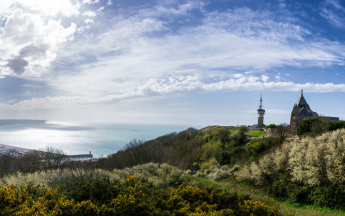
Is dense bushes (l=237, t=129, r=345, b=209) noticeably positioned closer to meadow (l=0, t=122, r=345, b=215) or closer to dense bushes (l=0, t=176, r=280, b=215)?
meadow (l=0, t=122, r=345, b=215)

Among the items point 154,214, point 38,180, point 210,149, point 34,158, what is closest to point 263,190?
point 154,214

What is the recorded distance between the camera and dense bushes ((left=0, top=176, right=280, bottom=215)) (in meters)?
5.23

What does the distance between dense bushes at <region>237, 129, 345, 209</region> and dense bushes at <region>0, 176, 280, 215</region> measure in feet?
16.1

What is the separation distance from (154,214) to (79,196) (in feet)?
7.76

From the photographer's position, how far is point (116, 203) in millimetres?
5672

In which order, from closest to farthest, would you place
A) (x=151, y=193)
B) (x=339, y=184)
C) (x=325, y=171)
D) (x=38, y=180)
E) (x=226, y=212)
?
(x=226, y=212) → (x=151, y=193) → (x=38, y=180) → (x=339, y=184) → (x=325, y=171)

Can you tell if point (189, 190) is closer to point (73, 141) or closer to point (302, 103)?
point (302, 103)

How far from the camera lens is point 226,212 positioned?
5637 millimetres

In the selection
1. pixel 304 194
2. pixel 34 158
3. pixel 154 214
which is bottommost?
pixel 34 158

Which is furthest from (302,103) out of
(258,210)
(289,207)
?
(258,210)

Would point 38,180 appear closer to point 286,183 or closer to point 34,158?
point 286,183

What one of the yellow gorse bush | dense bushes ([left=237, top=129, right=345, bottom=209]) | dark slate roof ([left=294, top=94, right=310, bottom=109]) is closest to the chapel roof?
dark slate roof ([left=294, top=94, right=310, bottom=109])

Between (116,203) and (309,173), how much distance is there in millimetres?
8867

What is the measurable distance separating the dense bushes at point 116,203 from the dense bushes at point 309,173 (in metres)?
4.89
